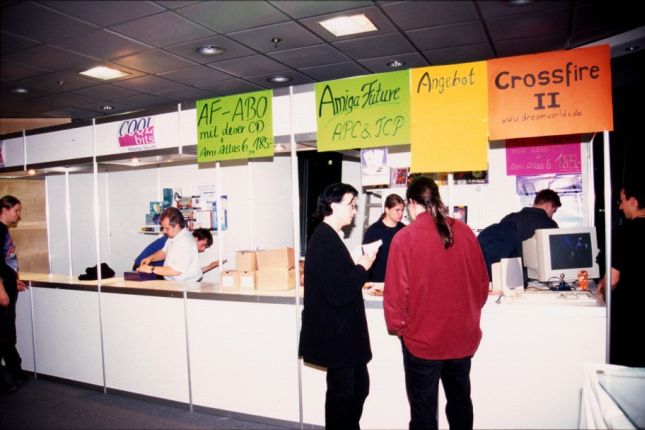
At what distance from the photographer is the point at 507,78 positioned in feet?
8.57

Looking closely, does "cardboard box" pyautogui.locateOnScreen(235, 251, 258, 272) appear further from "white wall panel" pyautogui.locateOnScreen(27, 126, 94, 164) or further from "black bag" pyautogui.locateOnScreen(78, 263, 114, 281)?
"white wall panel" pyautogui.locateOnScreen(27, 126, 94, 164)

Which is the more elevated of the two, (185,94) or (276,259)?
(185,94)

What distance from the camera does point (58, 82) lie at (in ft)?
18.1

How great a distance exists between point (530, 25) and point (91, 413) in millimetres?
5341

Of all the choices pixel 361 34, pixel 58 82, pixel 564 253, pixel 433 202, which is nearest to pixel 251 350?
pixel 433 202

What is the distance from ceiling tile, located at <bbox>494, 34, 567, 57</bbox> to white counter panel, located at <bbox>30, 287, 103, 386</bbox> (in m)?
5.01

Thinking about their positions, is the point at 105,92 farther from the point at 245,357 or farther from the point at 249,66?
the point at 245,357

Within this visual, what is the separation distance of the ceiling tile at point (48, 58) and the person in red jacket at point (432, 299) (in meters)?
4.15

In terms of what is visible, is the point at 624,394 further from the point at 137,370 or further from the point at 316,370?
the point at 137,370

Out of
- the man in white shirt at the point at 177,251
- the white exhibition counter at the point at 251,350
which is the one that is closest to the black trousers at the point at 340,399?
the white exhibition counter at the point at 251,350

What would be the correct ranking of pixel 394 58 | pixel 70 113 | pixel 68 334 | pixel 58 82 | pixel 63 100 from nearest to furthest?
pixel 68 334 → pixel 394 58 → pixel 58 82 → pixel 63 100 → pixel 70 113

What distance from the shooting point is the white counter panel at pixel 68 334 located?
4.07 m

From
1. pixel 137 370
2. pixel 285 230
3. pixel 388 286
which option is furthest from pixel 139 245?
pixel 388 286

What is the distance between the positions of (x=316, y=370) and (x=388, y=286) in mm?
1181
